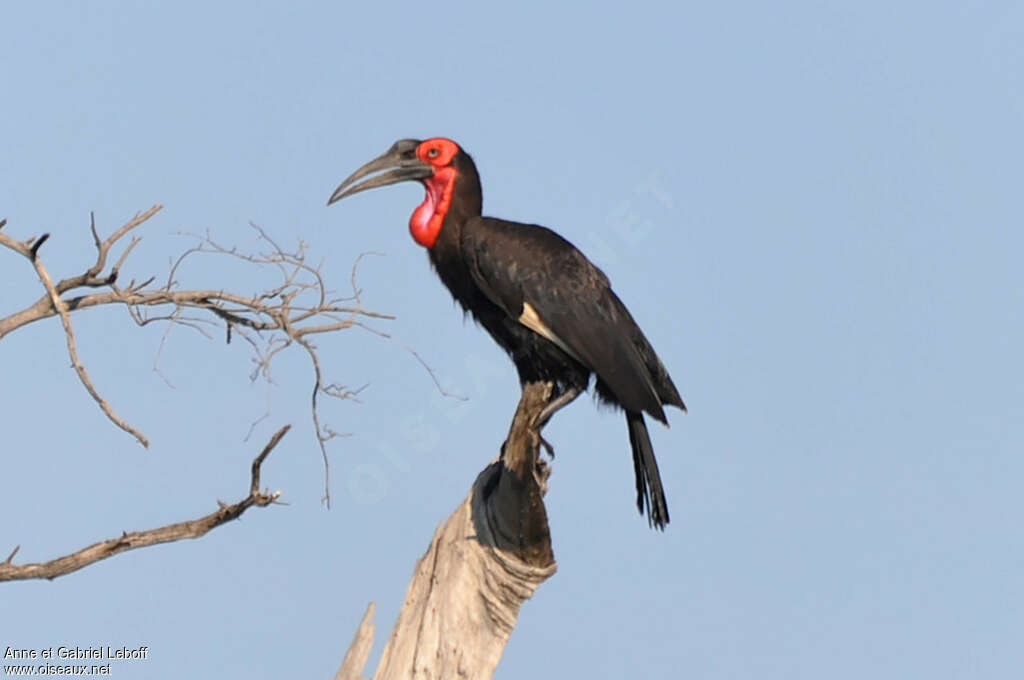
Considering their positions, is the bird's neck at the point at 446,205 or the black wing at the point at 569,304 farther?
the bird's neck at the point at 446,205

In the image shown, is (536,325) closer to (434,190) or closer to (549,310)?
(549,310)

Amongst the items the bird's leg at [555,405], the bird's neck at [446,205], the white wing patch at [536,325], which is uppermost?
the bird's neck at [446,205]

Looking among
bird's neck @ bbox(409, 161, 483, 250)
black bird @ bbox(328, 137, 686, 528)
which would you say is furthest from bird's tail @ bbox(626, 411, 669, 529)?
bird's neck @ bbox(409, 161, 483, 250)

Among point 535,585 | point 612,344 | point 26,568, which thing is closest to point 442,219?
point 612,344

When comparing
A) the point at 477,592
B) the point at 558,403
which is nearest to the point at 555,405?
the point at 558,403

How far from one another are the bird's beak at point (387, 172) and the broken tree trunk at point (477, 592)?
177 centimetres

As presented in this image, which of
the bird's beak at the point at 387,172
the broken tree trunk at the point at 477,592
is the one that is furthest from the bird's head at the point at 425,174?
the broken tree trunk at the point at 477,592

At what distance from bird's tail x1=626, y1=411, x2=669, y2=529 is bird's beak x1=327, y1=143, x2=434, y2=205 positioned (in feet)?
6.13

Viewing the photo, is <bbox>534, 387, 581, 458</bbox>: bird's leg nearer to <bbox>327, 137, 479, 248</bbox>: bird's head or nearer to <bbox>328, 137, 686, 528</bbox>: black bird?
<bbox>328, 137, 686, 528</bbox>: black bird

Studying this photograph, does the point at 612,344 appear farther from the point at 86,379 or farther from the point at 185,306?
the point at 86,379

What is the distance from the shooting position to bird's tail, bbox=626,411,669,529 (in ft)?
21.0

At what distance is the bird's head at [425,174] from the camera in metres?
7.08

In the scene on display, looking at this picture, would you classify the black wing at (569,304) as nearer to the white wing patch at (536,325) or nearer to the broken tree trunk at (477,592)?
the white wing patch at (536,325)

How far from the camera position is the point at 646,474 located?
6441 millimetres
